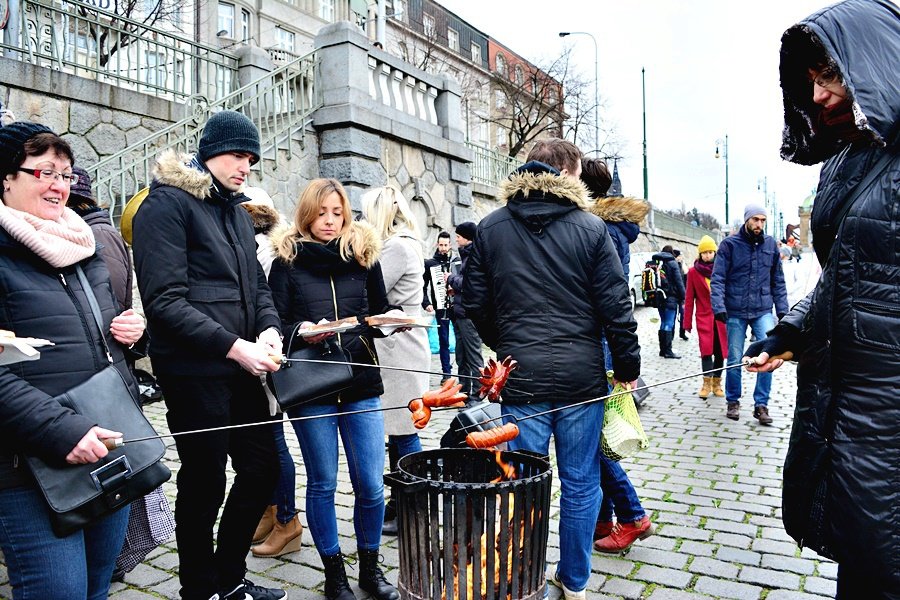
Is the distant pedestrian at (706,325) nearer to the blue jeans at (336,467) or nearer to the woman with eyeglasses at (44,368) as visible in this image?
the blue jeans at (336,467)

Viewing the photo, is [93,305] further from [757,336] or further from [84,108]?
[84,108]

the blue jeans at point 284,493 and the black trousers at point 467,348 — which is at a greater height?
the black trousers at point 467,348

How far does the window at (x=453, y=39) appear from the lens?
155 feet

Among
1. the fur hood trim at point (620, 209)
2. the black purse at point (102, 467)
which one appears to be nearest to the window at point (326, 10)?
the fur hood trim at point (620, 209)

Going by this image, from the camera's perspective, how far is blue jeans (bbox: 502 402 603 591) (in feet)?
10.7

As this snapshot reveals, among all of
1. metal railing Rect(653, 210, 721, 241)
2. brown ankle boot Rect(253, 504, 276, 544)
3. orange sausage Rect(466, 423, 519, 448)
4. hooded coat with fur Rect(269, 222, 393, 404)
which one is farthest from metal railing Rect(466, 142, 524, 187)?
metal railing Rect(653, 210, 721, 241)

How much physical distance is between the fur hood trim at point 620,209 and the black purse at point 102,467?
306 cm

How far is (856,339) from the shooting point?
7.00 feet

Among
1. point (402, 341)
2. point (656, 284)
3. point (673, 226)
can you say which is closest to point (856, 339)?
point (402, 341)

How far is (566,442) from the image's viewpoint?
10.7 ft

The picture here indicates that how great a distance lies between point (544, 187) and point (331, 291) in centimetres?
117

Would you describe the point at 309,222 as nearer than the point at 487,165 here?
Yes

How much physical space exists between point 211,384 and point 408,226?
6.22 ft

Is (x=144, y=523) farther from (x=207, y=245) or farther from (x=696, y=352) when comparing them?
(x=696, y=352)
